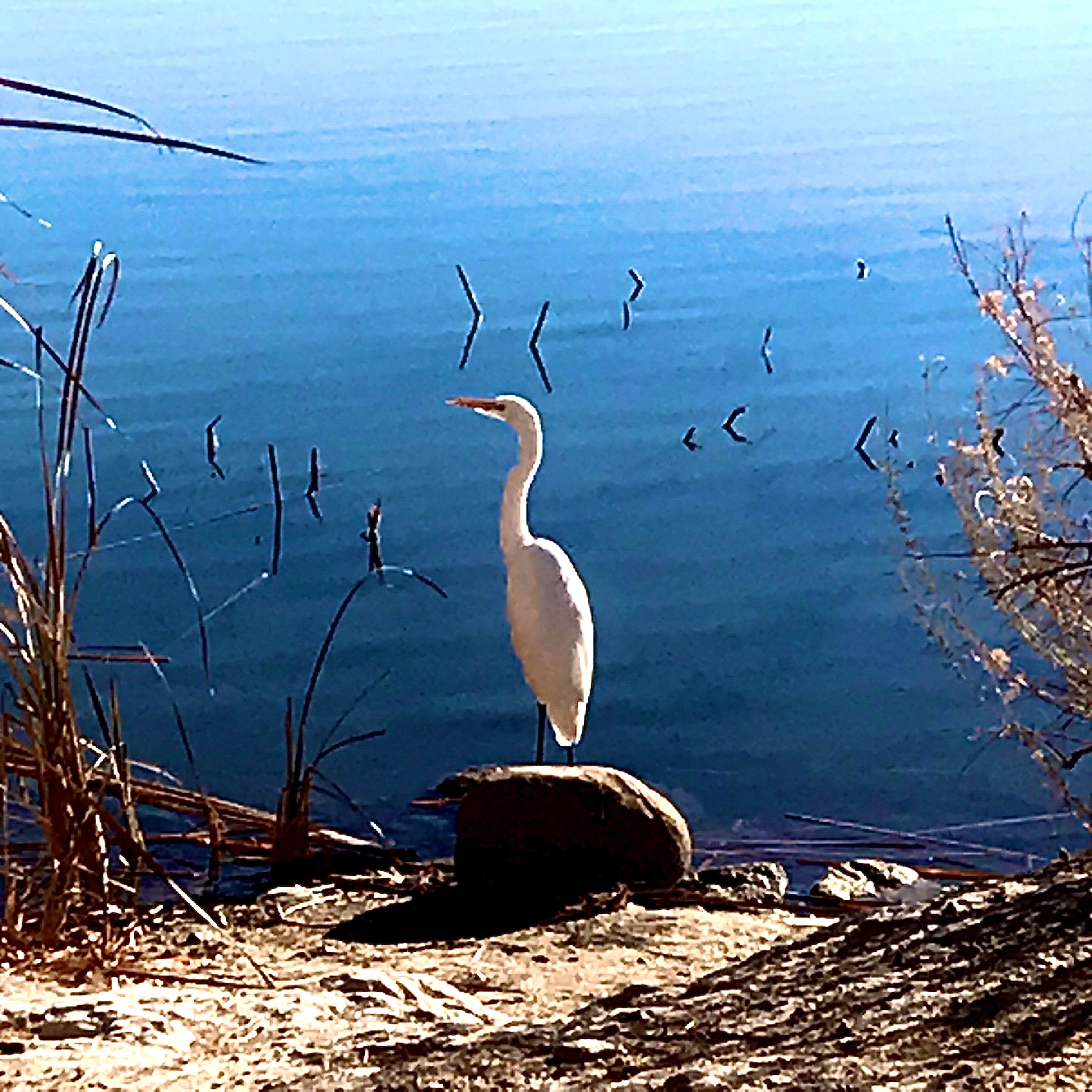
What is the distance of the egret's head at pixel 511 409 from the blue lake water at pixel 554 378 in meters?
1.10

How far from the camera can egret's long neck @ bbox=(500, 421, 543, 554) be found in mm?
7043

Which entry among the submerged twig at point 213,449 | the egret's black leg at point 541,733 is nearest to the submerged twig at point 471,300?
the submerged twig at point 213,449

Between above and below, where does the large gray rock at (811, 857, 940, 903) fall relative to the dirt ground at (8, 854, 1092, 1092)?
below

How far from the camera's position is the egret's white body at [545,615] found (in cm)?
656

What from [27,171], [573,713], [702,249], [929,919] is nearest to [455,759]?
[573,713]

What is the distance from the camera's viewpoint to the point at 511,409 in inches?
283

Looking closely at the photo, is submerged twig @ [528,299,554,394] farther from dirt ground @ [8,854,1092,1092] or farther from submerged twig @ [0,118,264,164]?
submerged twig @ [0,118,264,164]

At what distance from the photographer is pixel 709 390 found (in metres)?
10.3

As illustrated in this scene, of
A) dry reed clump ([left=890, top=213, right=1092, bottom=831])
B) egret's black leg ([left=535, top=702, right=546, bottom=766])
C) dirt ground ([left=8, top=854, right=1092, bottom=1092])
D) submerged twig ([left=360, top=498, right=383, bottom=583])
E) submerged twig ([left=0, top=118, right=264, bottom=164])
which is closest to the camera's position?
submerged twig ([left=0, top=118, right=264, bottom=164])

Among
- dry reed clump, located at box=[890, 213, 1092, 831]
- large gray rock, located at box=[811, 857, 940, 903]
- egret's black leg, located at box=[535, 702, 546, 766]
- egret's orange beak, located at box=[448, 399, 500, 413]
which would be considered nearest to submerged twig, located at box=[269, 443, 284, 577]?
egret's orange beak, located at box=[448, 399, 500, 413]

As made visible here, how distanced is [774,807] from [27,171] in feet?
28.4

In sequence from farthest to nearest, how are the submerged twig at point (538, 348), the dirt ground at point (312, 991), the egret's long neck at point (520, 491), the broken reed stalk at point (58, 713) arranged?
1. the submerged twig at point (538, 348)
2. the egret's long neck at point (520, 491)
3. the broken reed stalk at point (58, 713)
4. the dirt ground at point (312, 991)

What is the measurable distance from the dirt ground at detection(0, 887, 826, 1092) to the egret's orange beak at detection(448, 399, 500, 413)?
8.53 feet

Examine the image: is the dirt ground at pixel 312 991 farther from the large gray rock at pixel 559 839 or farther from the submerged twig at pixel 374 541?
the submerged twig at pixel 374 541
